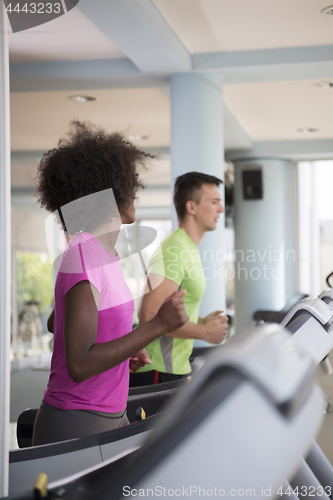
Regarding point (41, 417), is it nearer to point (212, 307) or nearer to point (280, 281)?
point (212, 307)

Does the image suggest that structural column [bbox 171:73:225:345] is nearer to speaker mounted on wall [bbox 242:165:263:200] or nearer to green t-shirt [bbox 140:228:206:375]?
green t-shirt [bbox 140:228:206:375]

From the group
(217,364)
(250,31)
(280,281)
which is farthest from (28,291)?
(217,364)

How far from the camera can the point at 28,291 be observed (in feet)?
25.1

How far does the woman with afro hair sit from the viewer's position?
114cm

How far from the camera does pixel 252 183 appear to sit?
21.1 ft

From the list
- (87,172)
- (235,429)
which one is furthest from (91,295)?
(235,429)

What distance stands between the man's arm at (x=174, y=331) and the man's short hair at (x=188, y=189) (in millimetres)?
486

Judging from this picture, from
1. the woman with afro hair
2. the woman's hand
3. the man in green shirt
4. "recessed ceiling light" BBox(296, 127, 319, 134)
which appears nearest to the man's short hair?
the man in green shirt

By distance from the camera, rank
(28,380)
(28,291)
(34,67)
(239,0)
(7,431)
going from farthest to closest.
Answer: (28,291)
(28,380)
(34,67)
(239,0)
(7,431)

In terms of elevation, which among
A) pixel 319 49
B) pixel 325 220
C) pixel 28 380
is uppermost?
pixel 319 49

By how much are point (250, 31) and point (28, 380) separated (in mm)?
3646

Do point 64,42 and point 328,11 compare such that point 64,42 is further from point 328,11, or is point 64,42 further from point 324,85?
point 324,85

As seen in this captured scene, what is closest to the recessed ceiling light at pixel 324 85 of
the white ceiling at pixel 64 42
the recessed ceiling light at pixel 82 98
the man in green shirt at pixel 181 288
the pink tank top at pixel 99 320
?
the white ceiling at pixel 64 42

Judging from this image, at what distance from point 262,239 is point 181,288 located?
4.55 m
